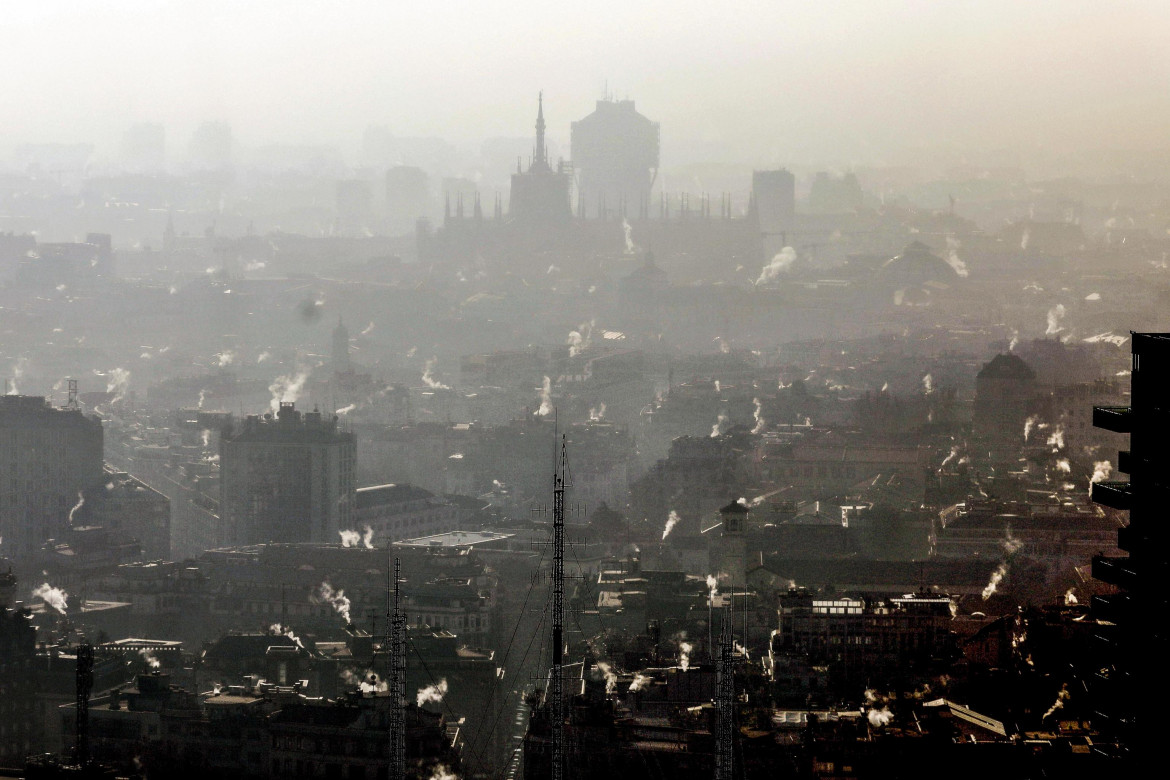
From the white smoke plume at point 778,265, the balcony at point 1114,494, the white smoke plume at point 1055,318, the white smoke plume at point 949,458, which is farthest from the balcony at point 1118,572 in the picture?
Result: the white smoke plume at point 778,265

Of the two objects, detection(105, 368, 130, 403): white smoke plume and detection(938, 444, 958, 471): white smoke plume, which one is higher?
detection(938, 444, 958, 471): white smoke plume

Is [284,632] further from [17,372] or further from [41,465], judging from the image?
[17,372]

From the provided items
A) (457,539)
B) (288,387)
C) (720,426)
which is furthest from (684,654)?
(288,387)

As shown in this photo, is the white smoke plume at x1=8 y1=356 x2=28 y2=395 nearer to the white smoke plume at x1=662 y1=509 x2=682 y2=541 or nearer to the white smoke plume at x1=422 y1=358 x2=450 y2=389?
the white smoke plume at x1=422 y1=358 x2=450 y2=389

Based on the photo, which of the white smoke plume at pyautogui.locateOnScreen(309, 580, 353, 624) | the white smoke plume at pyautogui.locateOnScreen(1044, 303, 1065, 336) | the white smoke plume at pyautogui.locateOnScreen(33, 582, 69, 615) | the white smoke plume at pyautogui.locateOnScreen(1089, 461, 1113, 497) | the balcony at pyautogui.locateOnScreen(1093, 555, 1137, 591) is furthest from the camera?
the white smoke plume at pyautogui.locateOnScreen(1044, 303, 1065, 336)

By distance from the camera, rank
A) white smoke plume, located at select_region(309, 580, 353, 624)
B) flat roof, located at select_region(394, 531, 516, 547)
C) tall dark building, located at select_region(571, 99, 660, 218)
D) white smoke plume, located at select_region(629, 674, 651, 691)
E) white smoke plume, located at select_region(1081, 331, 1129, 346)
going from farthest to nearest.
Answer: tall dark building, located at select_region(571, 99, 660, 218)
white smoke plume, located at select_region(1081, 331, 1129, 346)
flat roof, located at select_region(394, 531, 516, 547)
white smoke plume, located at select_region(309, 580, 353, 624)
white smoke plume, located at select_region(629, 674, 651, 691)

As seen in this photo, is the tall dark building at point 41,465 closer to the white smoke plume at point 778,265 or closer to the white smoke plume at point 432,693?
the white smoke plume at point 432,693

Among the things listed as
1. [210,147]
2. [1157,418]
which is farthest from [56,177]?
[1157,418]

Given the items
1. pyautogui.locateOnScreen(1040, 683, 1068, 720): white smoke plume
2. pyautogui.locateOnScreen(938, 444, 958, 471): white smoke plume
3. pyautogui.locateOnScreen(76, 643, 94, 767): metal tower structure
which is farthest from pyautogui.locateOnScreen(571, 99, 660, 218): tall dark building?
pyautogui.locateOnScreen(76, 643, 94, 767): metal tower structure
